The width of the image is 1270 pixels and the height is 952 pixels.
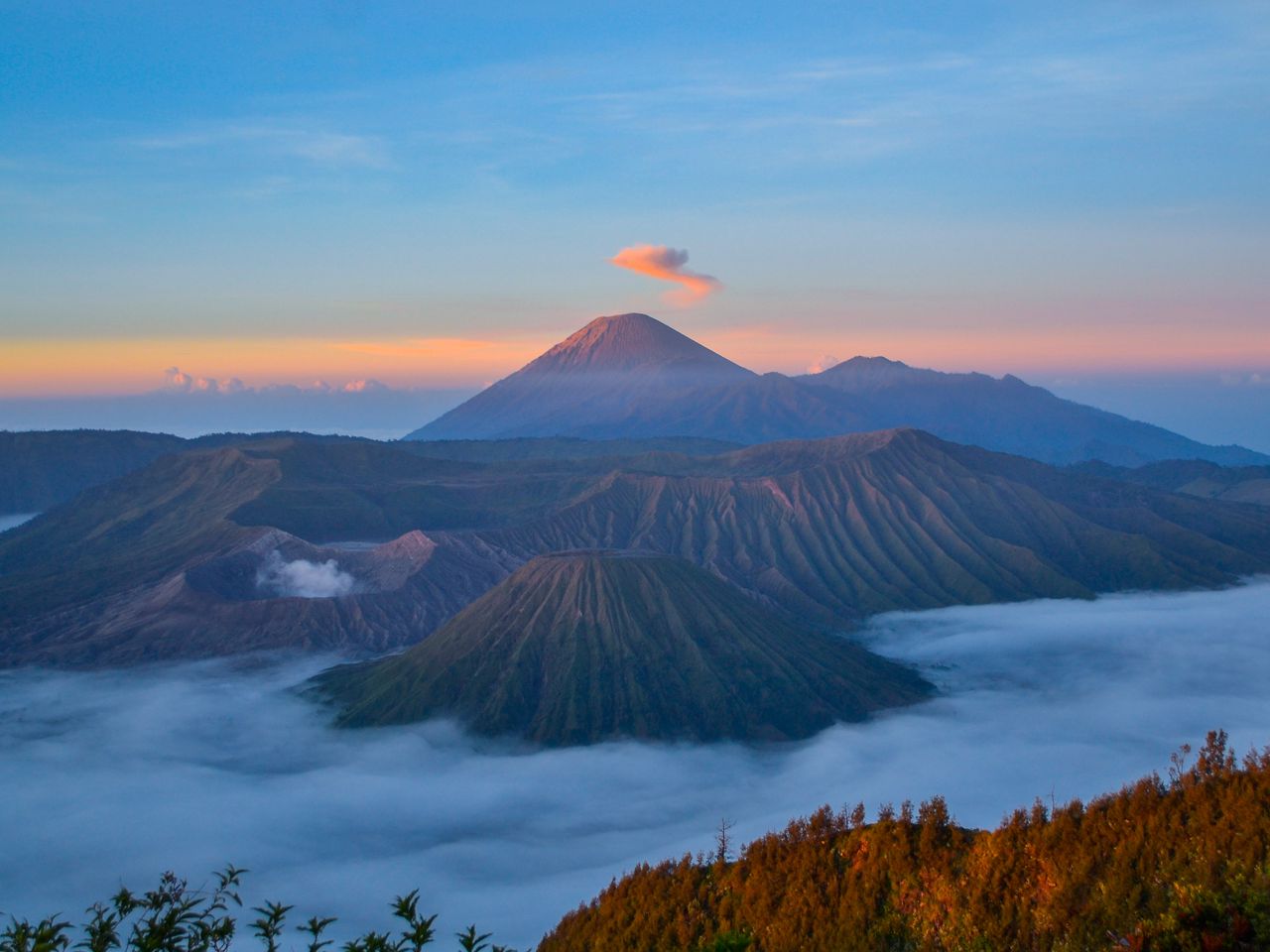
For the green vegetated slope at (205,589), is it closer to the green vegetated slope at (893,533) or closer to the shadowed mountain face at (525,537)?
the shadowed mountain face at (525,537)

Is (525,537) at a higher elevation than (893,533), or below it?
below

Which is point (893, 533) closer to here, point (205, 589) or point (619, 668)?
point (619, 668)

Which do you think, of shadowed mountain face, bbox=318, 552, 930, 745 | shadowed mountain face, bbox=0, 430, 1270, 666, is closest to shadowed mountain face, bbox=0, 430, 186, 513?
shadowed mountain face, bbox=0, 430, 1270, 666

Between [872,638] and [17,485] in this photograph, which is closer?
[872,638]

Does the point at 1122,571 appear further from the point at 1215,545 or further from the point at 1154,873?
the point at 1154,873

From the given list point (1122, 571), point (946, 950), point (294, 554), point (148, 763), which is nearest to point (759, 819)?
point (946, 950)

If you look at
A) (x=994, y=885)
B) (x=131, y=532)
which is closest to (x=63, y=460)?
(x=131, y=532)
